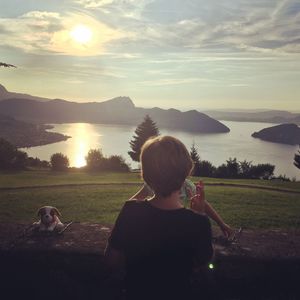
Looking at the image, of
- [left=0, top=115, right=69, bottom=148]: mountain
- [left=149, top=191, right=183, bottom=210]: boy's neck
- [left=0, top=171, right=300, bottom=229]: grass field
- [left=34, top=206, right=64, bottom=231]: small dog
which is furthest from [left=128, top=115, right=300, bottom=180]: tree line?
[left=0, top=115, right=69, bottom=148]: mountain

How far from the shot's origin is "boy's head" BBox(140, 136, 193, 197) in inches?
123

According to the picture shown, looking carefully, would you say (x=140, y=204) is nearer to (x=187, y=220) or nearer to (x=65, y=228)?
(x=187, y=220)

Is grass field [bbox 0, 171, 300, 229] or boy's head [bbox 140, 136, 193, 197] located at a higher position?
boy's head [bbox 140, 136, 193, 197]

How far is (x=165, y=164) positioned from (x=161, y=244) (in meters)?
0.67

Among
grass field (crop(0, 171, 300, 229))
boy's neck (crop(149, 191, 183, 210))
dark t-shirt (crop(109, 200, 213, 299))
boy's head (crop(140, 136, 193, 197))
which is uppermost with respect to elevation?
boy's head (crop(140, 136, 193, 197))

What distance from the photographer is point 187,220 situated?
3.20 metres

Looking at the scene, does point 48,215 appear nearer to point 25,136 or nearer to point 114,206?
point 114,206

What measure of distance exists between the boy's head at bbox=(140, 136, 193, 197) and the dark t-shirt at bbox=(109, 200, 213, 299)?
202 mm

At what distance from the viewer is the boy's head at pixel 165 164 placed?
312 centimetres

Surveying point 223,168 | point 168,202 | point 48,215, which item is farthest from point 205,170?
point 168,202

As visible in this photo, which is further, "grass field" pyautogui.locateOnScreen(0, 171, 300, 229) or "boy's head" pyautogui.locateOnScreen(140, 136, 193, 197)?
"grass field" pyautogui.locateOnScreen(0, 171, 300, 229)

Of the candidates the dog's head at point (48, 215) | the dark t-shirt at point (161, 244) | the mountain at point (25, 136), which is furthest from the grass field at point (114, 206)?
the mountain at point (25, 136)

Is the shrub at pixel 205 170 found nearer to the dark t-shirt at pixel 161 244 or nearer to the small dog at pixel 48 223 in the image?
the small dog at pixel 48 223

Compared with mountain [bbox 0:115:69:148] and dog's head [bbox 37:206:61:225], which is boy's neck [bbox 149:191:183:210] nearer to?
dog's head [bbox 37:206:61:225]
